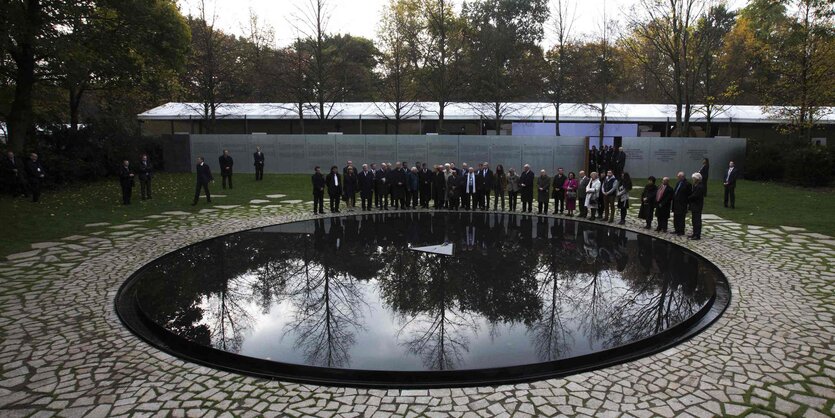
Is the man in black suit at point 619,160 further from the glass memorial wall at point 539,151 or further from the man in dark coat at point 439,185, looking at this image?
the man in dark coat at point 439,185

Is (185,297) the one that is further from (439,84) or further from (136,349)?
(439,84)

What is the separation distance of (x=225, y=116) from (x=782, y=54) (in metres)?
33.4

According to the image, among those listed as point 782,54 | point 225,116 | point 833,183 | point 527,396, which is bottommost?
point 527,396

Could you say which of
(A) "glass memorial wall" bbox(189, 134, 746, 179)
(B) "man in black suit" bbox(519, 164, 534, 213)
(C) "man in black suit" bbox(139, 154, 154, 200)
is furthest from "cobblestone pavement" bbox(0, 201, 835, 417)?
(A) "glass memorial wall" bbox(189, 134, 746, 179)

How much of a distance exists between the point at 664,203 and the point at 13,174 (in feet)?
72.5

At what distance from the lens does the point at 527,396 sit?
4703 mm

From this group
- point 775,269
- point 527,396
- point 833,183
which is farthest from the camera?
point 833,183

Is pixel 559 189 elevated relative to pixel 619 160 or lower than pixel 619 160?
lower

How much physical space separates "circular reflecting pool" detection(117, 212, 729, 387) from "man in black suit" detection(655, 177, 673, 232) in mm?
1015

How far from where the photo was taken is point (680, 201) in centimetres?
1236

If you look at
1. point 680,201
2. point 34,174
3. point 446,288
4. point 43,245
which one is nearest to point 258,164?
point 34,174

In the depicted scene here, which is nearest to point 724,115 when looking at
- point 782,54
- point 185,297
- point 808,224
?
point 782,54

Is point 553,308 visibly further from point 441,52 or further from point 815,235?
point 441,52

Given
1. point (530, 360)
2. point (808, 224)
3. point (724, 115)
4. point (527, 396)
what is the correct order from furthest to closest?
1. point (724, 115)
2. point (808, 224)
3. point (530, 360)
4. point (527, 396)
